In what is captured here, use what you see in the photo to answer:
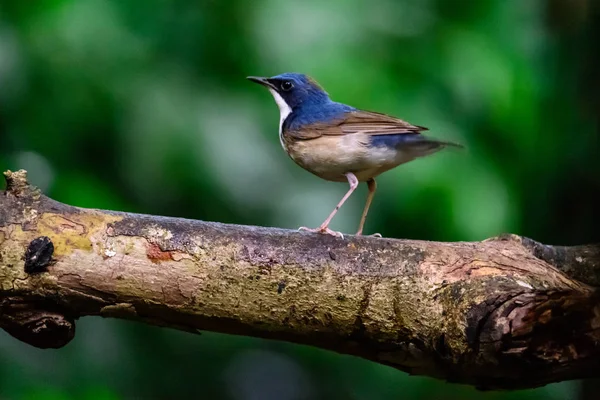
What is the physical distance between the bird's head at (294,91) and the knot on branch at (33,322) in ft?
6.04

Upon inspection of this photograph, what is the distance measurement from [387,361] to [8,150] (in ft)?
6.69

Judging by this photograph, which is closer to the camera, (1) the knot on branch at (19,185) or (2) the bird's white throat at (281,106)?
(1) the knot on branch at (19,185)

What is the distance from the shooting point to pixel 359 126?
403 cm

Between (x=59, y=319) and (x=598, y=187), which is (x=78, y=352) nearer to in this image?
(x=59, y=319)

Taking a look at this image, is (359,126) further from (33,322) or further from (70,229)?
(33,322)

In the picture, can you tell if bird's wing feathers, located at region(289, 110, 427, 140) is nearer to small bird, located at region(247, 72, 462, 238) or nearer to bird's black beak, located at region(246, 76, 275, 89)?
small bird, located at region(247, 72, 462, 238)

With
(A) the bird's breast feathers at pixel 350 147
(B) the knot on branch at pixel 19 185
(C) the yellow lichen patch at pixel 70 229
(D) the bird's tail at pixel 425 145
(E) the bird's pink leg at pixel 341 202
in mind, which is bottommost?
(C) the yellow lichen patch at pixel 70 229

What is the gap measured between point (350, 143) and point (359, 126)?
0.31 feet

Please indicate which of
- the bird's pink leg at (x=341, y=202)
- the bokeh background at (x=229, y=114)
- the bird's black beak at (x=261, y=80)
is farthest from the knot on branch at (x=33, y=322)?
the bird's black beak at (x=261, y=80)

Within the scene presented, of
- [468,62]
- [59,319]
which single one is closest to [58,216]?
[59,319]

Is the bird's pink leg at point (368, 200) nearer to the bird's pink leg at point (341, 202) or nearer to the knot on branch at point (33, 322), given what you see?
the bird's pink leg at point (341, 202)

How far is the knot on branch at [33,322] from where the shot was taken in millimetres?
2748

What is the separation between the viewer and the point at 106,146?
148 inches

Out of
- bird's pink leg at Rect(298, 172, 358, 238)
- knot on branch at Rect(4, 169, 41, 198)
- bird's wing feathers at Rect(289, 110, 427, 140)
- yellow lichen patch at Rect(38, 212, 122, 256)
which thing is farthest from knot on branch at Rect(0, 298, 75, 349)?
bird's wing feathers at Rect(289, 110, 427, 140)
